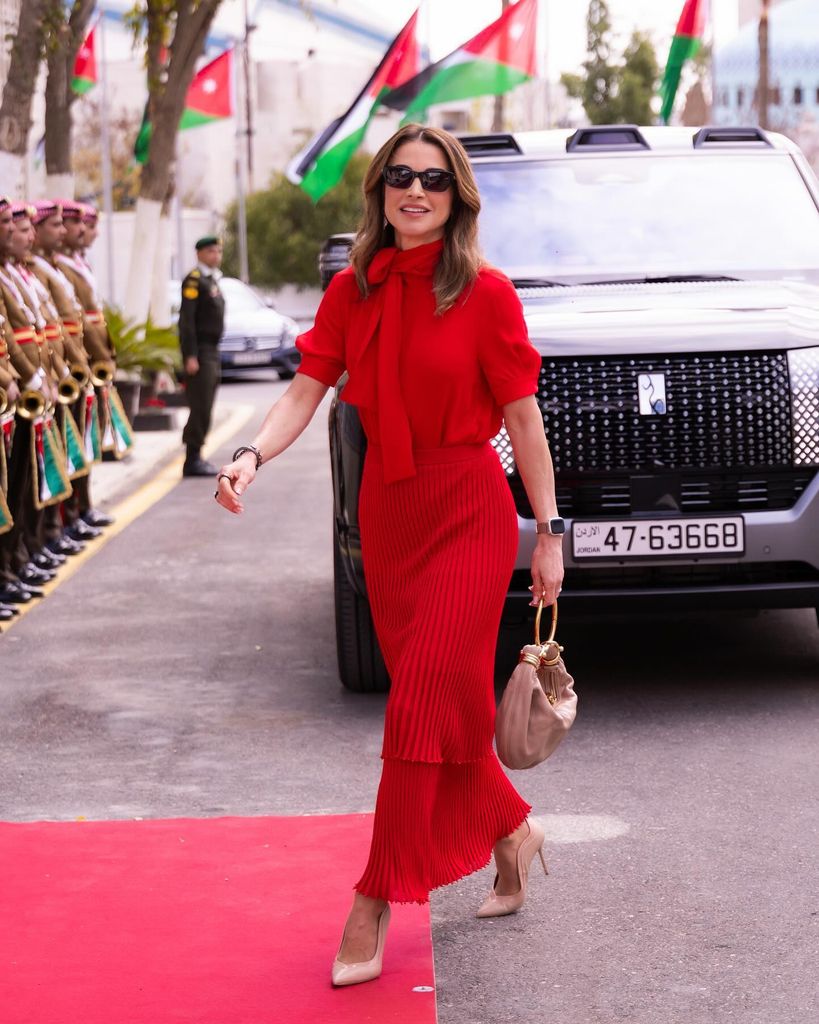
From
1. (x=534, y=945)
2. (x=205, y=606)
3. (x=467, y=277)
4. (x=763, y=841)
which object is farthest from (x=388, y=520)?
(x=205, y=606)

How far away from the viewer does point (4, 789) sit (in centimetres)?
638

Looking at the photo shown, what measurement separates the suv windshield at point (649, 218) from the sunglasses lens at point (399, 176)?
3.26 meters

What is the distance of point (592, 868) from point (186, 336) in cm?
1177

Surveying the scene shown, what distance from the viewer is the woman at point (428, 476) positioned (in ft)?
14.8

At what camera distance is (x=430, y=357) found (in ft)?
14.9

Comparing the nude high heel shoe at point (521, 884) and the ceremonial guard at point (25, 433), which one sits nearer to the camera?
the nude high heel shoe at point (521, 884)

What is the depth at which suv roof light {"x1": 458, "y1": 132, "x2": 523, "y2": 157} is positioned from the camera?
8.51 meters

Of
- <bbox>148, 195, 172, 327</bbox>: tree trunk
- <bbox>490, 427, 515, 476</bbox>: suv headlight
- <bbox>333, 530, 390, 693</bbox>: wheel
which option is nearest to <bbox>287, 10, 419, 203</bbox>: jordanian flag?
<bbox>148, 195, 172, 327</bbox>: tree trunk

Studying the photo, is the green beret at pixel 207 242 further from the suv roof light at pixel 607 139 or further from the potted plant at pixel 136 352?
the suv roof light at pixel 607 139

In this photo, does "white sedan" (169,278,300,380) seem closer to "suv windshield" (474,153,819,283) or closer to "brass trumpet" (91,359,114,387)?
"brass trumpet" (91,359,114,387)

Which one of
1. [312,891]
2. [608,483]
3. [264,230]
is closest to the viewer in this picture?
[312,891]

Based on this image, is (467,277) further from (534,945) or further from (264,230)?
(264,230)

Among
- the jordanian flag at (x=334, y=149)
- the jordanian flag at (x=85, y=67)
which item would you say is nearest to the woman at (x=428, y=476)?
the jordanian flag at (x=334, y=149)

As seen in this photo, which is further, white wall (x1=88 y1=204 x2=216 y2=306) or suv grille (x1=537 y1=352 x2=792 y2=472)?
white wall (x1=88 y1=204 x2=216 y2=306)
